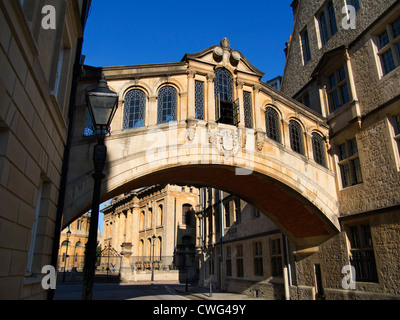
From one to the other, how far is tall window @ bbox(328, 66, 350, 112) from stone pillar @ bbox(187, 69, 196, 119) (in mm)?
6941

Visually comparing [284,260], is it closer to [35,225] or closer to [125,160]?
[125,160]

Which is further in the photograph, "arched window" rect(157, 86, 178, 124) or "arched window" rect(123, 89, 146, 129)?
"arched window" rect(157, 86, 178, 124)

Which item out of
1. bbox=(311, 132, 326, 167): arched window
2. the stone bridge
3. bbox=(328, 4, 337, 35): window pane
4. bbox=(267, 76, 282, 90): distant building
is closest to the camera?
the stone bridge

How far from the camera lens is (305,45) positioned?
63.5 ft

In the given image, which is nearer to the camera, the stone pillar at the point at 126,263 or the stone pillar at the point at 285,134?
the stone pillar at the point at 285,134

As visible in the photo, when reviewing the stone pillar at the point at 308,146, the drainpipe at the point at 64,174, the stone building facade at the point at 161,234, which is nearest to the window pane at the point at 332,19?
the stone pillar at the point at 308,146

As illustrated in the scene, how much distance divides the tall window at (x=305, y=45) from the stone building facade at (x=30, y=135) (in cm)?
1381

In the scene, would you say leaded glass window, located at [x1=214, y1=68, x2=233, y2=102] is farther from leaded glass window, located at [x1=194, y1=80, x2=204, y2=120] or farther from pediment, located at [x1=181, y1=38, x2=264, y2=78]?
leaded glass window, located at [x1=194, y1=80, x2=204, y2=120]

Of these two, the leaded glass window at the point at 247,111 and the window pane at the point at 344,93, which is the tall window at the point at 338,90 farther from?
the leaded glass window at the point at 247,111

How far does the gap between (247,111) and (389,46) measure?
570cm

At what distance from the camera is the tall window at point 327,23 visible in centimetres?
1677

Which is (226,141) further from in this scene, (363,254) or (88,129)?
(363,254)

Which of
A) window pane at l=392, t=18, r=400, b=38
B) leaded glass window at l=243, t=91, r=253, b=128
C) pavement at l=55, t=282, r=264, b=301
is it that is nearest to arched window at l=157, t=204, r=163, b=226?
pavement at l=55, t=282, r=264, b=301

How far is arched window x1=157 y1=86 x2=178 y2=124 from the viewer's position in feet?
40.8
